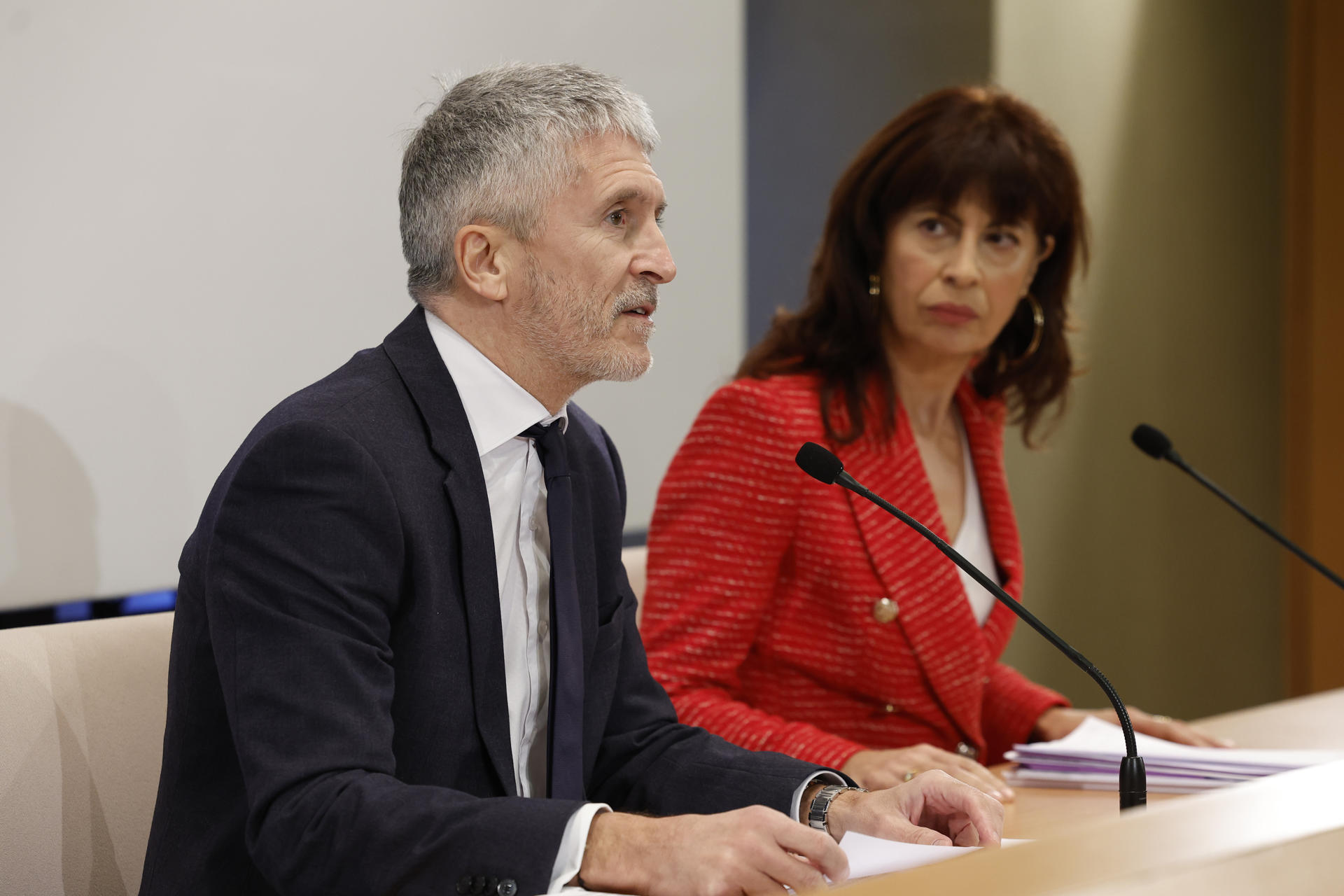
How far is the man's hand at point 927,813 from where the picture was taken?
125 cm

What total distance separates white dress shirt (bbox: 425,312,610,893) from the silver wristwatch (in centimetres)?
27

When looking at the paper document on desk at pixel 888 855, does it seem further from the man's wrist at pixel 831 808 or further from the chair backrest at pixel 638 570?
the chair backrest at pixel 638 570

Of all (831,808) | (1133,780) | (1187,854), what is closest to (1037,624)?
(1133,780)

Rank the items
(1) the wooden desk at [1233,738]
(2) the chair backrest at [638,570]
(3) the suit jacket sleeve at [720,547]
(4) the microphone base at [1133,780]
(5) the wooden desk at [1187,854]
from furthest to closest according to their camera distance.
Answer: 1. (2) the chair backrest at [638,570]
2. (3) the suit jacket sleeve at [720,547]
3. (1) the wooden desk at [1233,738]
4. (4) the microphone base at [1133,780]
5. (5) the wooden desk at [1187,854]

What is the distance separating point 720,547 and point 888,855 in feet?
2.40

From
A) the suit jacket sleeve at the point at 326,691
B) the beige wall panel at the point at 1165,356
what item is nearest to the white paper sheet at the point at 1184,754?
the suit jacket sleeve at the point at 326,691

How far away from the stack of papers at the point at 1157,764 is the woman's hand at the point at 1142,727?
0.09 m

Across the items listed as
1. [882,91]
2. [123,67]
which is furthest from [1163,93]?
[123,67]

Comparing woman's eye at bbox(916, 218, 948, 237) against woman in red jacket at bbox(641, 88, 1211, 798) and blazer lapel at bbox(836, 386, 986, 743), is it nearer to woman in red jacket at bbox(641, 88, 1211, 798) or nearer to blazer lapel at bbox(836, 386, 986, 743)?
woman in red jacket at bbox(641, 88, 1211, 798)

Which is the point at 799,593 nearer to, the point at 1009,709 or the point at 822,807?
the point at 1009,709

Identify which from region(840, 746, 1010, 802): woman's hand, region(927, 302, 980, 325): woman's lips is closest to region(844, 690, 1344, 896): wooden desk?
region(840, 746, 1010, 802): woman's hand

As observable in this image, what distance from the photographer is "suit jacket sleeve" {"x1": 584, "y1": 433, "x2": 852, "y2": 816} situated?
137 cm

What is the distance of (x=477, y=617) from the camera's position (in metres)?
1.27

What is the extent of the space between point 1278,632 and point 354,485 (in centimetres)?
361
